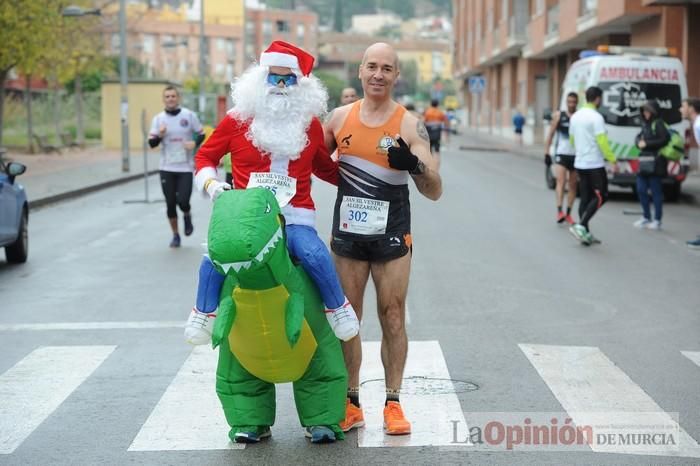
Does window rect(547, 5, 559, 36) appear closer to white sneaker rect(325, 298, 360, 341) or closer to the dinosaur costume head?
white sneaker rect(325, 298, 360, 341)

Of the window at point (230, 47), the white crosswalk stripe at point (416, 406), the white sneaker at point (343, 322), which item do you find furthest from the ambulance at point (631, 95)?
the window at point (230, 47)

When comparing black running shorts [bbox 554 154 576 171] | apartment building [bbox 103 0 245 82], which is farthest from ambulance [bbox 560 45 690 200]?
apartment building [bbox 103 0 245 82]

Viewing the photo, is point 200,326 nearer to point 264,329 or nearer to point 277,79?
point 264,329

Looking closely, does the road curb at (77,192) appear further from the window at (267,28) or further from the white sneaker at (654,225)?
the window at (267,28)

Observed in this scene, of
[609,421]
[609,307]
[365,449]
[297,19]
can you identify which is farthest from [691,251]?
[297,19]

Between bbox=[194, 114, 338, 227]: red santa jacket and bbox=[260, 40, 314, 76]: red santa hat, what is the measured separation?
286mm

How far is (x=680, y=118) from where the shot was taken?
74.7 ft

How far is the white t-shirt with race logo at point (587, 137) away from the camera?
1523 cm

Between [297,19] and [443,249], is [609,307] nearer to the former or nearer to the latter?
[443,249]

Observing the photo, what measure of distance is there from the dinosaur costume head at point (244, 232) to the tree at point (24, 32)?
1123 inches

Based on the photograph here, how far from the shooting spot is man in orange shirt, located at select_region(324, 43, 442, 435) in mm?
6195

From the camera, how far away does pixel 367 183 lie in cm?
626

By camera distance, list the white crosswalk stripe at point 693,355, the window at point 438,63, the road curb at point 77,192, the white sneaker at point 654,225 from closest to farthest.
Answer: the white crosswalk stripe at point 693,355 < the white sneaker at point 654,225 < the road curb at point 77,192 < the window at point 438,63

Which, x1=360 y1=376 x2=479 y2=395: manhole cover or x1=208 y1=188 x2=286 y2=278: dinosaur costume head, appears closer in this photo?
x1=208 y1=188 x2=286 y2=278: dinosaur costume head
